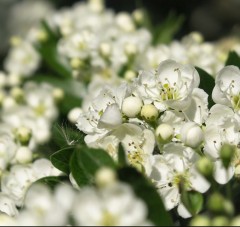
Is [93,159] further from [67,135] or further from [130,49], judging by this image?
[130,49]

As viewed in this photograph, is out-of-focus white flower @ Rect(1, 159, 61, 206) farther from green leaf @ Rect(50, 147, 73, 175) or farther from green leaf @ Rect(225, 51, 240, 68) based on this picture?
green leaf @ Rect(225, 51, 240, 68)

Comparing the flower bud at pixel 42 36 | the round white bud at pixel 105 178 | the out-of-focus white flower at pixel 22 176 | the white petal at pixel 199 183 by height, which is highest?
the round white bud at pixel 105 178

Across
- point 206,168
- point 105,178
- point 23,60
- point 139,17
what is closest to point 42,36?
point 23,60

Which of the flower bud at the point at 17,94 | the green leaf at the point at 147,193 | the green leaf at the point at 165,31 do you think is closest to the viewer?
the green leaf at the point at 147,193

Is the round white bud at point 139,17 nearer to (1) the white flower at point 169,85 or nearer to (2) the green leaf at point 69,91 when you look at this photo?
(2) the green leaf at point 69,91

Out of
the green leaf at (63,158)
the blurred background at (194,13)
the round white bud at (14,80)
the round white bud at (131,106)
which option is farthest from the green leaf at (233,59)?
the blurred background at (194,13)

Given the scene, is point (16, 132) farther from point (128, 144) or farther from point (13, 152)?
point (128, 144)
